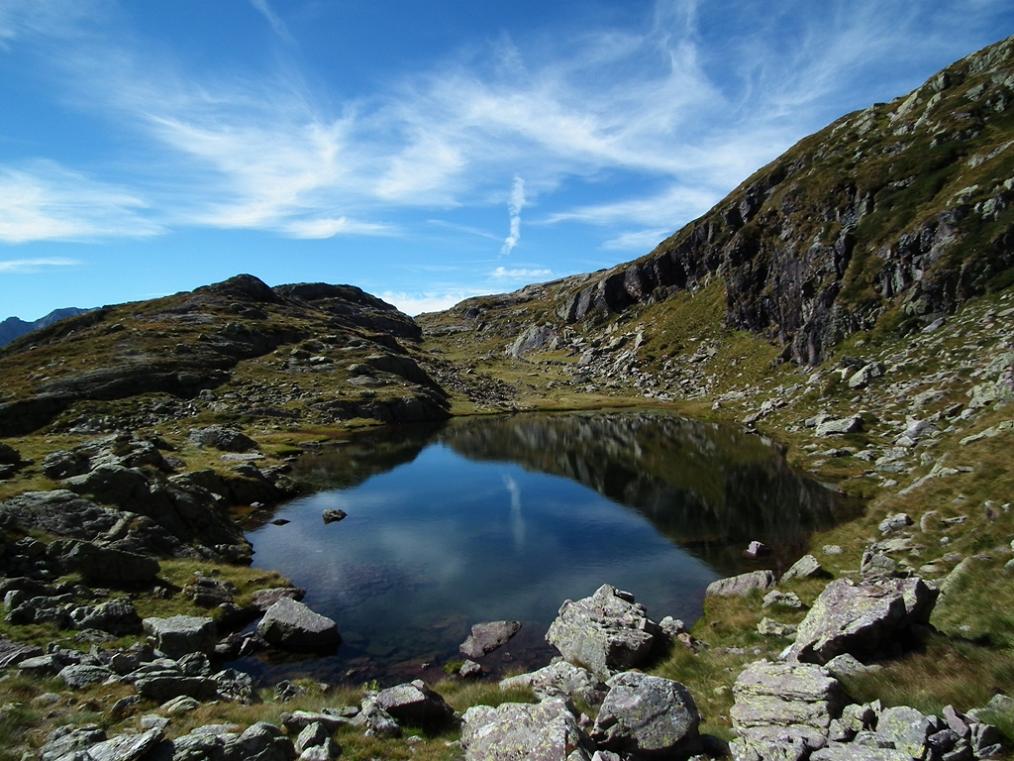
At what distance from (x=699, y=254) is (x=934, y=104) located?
250ft

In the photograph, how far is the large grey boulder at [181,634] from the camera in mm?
24641

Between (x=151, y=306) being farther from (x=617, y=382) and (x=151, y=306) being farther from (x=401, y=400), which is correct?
(x=617, y=382)

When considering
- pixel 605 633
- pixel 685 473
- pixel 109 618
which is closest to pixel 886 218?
pixel 685 473

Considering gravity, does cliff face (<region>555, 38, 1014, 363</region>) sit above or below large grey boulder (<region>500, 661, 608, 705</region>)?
above

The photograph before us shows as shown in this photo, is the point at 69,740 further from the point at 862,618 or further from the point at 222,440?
the point at 222,440

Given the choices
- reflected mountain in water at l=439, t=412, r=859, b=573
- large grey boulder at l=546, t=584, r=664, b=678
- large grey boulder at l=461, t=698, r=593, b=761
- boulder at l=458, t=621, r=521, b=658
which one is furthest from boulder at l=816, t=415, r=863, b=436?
large grey boulder at l=461, t=698, r=593, b=761

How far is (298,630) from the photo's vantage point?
92.0 ft

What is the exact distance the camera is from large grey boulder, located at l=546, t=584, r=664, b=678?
75.7 feet

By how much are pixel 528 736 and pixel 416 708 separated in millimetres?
4994

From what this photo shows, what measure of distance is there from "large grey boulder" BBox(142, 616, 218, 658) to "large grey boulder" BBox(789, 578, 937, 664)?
24419mm

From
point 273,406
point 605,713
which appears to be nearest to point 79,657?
point 605,713

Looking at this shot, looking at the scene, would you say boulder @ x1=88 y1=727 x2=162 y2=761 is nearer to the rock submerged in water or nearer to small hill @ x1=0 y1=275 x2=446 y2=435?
the rock submerged in water

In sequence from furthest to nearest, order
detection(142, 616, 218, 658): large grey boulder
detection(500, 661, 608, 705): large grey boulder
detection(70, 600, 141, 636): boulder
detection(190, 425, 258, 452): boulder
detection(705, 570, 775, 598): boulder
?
detection(190, 425, 258, 452): boulder, detection(705, 570, 775, 598): boulder, detection(142, 616, 218, 658): large grey boulder, detection(70, 600, 141, 636): boulder, detection(500, 661, 608, 705): large grey boulder

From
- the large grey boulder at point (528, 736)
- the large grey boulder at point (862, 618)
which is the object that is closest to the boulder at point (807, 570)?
the large grey boulder at point (862, 618)
